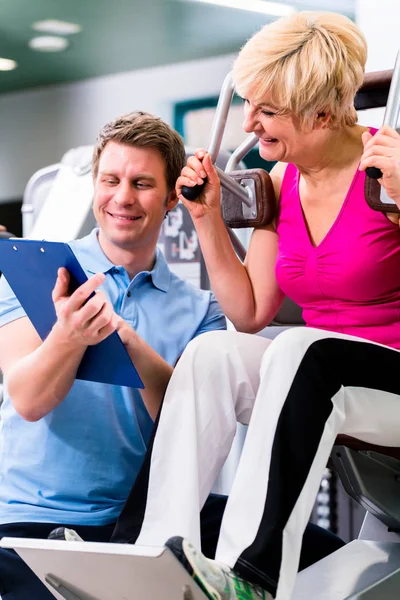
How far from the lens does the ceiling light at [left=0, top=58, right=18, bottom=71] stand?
8375 millimetres

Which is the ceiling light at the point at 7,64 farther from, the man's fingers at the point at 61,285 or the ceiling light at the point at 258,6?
the man's fingers at the point at 61,285

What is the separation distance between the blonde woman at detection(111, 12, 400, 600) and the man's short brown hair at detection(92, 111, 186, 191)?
121mm

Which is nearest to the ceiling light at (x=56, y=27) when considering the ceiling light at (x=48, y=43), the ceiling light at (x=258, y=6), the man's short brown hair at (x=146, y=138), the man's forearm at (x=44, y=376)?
the ceiling light at (x=48, y=43)

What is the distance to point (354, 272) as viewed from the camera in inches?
61.7

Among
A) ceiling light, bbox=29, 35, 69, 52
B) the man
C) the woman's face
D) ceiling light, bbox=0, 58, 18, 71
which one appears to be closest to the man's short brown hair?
the man

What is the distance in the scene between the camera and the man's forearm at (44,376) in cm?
144

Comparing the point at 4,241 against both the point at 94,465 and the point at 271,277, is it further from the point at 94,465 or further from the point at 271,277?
the point at 271,277

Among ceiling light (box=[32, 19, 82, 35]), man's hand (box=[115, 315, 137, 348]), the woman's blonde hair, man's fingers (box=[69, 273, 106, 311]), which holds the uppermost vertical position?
ceiling light (box=[32, 19, 82, 35])

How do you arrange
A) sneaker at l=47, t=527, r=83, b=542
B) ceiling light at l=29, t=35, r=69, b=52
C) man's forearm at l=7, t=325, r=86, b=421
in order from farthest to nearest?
ceiling light at l=29, t=35, r=69, b=52 → man's forearm at l=7, t=325, r=86, b=421 → sneaker at l=47, t=527, r=83, b=542

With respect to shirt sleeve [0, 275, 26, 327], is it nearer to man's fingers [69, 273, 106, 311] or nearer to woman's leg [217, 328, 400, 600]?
man's fingers [69, 273, 106, 311]

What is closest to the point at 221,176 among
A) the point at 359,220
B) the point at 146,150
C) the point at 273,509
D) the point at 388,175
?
the point at 146,150

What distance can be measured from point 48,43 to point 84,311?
7033 millimetres

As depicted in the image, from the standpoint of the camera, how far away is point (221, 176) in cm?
167

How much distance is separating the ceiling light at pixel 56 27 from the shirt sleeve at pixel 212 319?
6158 millimetres
